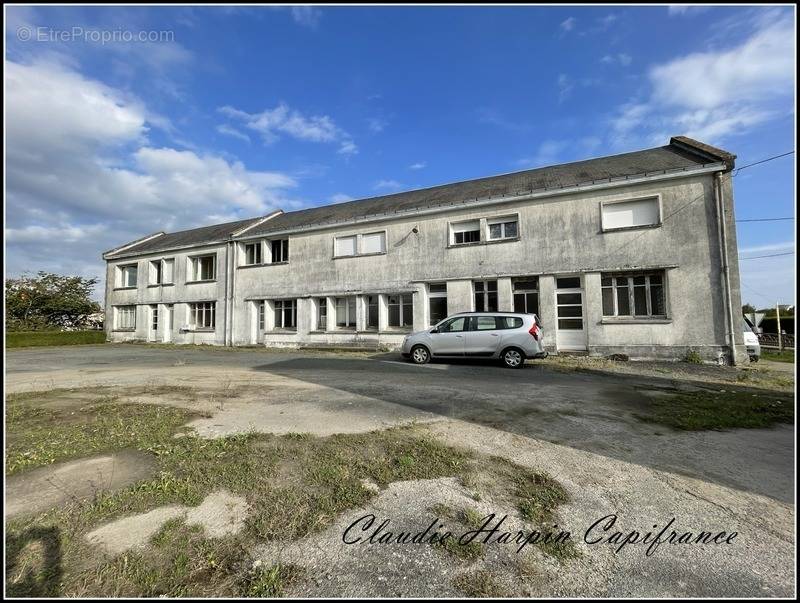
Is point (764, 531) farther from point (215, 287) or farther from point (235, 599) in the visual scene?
point (215, 287)

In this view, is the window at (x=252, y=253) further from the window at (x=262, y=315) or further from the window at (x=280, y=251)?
the window at (x=262, y=315)

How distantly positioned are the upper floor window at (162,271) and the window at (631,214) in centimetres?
2517

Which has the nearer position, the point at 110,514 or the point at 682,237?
the point at 110,514

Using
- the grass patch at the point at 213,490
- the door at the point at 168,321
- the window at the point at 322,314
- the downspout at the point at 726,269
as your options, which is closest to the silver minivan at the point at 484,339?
the downspout at the point at 726,269

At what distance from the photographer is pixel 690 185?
12.4 m

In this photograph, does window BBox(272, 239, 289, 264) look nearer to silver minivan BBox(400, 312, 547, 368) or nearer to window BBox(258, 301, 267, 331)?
window BBox(258, 301, 267, 331)

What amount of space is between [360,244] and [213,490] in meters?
15.7

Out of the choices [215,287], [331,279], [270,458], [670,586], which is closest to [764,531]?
[670,586]

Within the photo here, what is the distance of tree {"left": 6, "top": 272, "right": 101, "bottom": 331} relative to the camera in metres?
33.6

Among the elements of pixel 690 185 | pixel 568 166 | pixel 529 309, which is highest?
pixel 568 166

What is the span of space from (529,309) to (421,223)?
616 cm

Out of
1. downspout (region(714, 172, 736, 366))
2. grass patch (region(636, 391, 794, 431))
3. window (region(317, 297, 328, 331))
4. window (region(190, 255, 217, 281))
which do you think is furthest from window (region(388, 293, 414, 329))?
window (region(190, 255, 217, 281))

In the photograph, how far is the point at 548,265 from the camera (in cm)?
1412

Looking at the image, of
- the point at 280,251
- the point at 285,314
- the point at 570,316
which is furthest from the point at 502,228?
the point at 280,251
